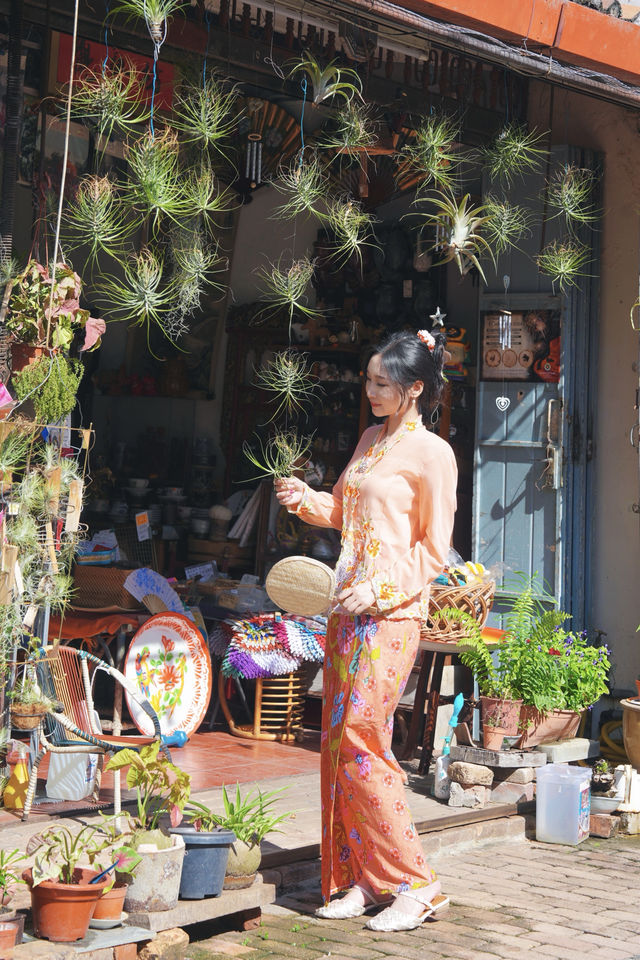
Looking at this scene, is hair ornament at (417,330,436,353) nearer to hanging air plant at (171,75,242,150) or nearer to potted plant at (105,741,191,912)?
hanging air plant at (171,75,242,150)

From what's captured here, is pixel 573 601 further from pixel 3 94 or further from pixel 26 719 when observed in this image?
pixel 3 94

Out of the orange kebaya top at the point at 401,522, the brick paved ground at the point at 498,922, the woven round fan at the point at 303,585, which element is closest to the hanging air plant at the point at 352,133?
the orange kebaya top at the point at 401,522

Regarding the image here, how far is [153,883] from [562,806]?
7.94 feet

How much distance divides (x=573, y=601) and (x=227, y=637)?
1.97 metres

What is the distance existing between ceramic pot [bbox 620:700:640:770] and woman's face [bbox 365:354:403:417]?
268cm

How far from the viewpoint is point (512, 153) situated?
6453 millimetres

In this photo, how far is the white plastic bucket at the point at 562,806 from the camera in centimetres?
578

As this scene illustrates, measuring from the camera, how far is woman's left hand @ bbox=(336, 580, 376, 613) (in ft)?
13.9

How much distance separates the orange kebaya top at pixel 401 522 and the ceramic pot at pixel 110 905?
122 centimetres

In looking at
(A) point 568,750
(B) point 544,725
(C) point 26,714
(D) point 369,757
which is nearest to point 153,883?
(D) point 369,757

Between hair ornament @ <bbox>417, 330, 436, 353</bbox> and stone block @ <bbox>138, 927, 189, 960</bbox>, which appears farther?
hair ornament @ <bbox>417, 330, 436, 353</bbox>

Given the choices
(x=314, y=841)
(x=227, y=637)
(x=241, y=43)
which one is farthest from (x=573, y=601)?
(x=241, y=43)

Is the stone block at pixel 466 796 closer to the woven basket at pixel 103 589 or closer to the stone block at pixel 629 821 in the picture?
the stone block at pixel 629 821

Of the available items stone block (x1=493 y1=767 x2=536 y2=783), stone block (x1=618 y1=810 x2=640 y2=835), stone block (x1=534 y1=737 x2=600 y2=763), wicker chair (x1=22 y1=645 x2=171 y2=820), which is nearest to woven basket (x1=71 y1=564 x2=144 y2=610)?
wicker chair (x1=22 y1=645 x2=171 y2=820)
